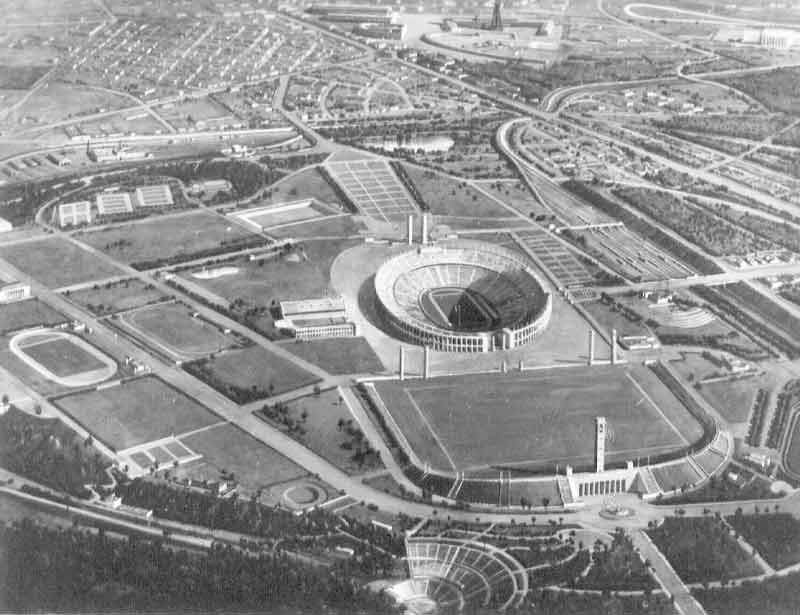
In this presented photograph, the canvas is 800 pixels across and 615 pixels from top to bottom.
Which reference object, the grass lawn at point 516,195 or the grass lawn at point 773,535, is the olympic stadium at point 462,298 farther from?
the grass lawn at point 773,535

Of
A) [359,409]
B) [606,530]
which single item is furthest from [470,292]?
[606,530]

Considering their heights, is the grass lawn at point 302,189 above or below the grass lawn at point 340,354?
below

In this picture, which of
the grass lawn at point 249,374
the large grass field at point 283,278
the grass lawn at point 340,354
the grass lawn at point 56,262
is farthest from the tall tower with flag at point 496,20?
the grass lawn at point 249,374

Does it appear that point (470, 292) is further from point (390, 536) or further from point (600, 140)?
point (600, 140)

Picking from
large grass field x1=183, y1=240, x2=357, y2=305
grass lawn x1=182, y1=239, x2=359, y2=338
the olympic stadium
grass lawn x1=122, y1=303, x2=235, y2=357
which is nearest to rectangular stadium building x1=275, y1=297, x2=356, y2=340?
grass lawn x1=182, y1=239, x2=359, y2=338

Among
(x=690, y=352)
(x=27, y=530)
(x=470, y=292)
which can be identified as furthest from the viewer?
(x=470, y=292)

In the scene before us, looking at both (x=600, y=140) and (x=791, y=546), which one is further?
(x=600, y=140)

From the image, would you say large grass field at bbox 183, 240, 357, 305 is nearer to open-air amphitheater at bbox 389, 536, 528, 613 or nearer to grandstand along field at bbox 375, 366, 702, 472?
grandstand along field at bbox 375, 366, 702, 472
